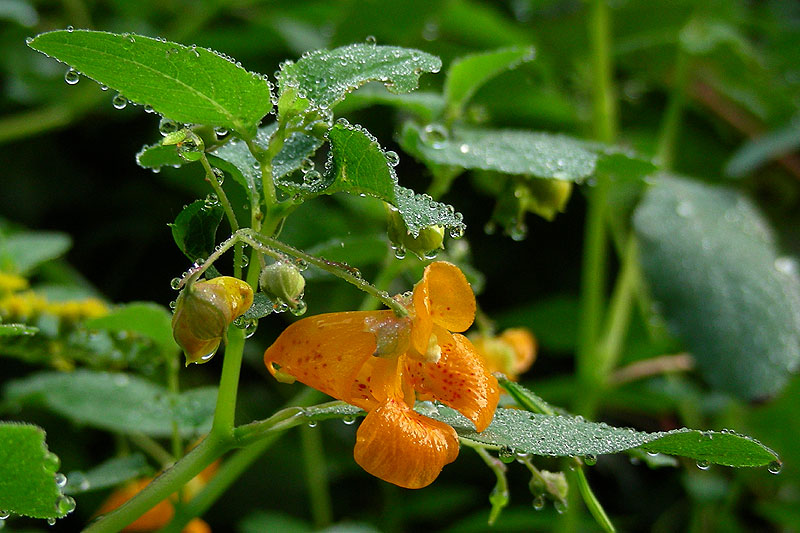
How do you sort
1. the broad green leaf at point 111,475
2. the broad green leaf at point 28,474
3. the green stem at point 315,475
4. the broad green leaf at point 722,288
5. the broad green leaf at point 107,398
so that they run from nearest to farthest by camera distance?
the broad green leaf at point 28,474 → the broad green leaf at point 111,475 → the broad green leaf at point 107,398 → the broad green leaf at point 722,288 → the green stem at point 315,475

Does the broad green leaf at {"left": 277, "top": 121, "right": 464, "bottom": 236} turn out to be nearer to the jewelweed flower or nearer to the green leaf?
the green leaf

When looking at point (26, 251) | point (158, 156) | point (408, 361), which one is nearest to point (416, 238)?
point (408, 361)

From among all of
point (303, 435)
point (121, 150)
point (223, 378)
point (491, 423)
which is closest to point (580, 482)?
point (491, 423)

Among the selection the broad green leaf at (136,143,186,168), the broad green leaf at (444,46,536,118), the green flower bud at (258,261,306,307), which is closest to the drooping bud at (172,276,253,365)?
the green flower bud at (258,261,306,307)

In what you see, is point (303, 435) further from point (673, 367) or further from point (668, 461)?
point (668, 461)

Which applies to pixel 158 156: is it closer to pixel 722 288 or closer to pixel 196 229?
pixel 196 229

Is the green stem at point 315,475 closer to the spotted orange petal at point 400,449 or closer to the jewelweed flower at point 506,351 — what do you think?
the jewelweed flower at point 506,351

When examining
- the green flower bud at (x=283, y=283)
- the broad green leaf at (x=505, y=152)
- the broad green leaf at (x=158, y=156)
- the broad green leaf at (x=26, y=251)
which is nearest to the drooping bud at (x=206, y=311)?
the green flower bud at (x=283, y=283)
